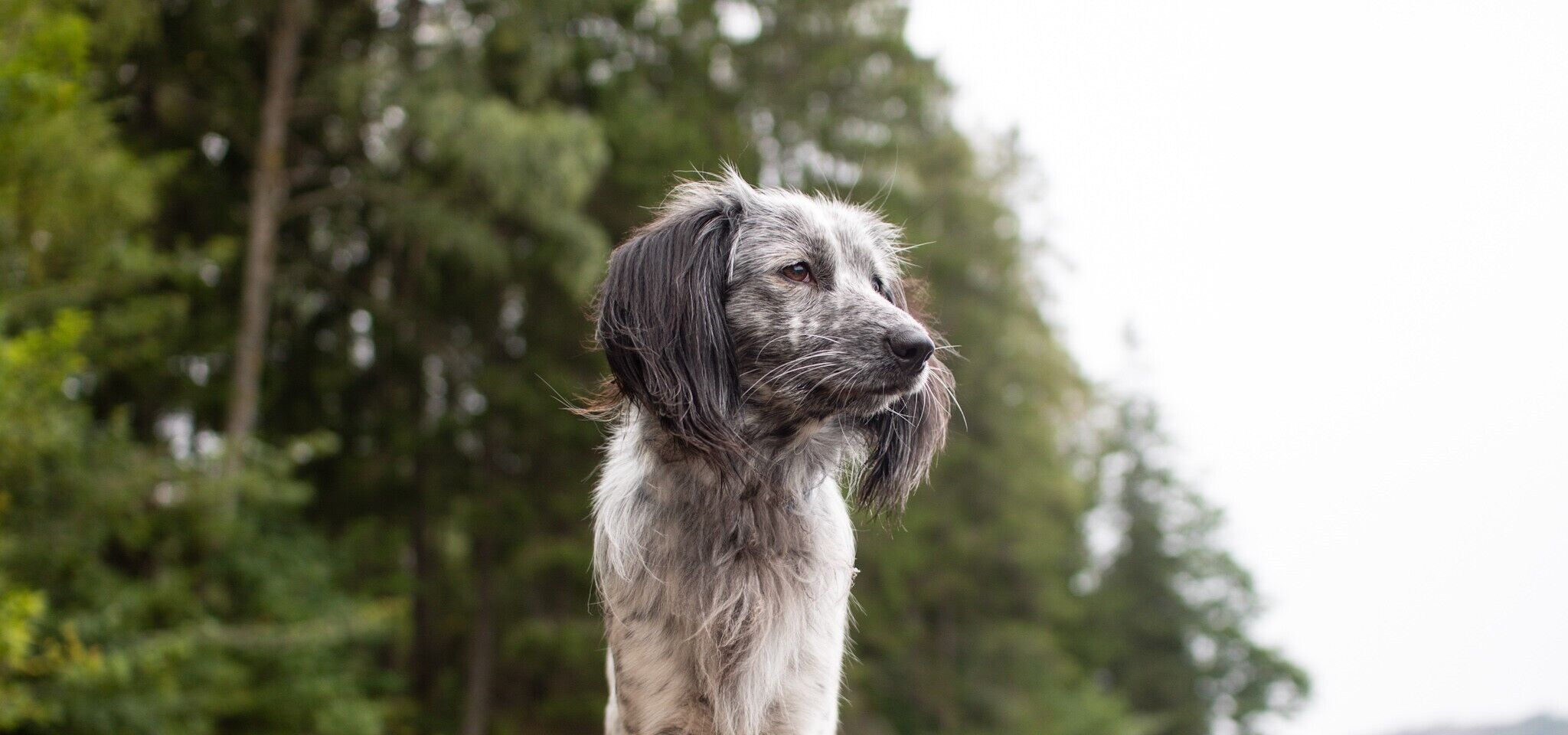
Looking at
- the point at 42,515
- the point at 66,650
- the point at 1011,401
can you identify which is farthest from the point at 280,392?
the point at 1011,401

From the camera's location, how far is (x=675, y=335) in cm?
264

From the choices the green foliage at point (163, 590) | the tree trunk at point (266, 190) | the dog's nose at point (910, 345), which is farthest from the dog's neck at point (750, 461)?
the tree trunk at point (266, 190)

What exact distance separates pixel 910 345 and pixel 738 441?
20.0 inches

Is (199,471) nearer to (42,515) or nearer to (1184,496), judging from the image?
(42,515)

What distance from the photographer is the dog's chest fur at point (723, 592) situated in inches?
107

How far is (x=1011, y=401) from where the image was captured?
1780 cm

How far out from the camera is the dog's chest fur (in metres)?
2.71

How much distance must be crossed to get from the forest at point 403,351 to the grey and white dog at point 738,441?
0.41m

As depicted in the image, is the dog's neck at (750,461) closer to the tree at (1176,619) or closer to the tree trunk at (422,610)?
the tree trunk at (422,610)

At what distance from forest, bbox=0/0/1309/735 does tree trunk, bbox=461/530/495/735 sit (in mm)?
60

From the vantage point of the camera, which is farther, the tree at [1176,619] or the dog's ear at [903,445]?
the tree at [1176,619]

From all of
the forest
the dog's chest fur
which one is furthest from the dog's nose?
the forest

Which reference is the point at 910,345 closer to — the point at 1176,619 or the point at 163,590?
the point at 163,590

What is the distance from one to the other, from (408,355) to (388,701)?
4.85m
